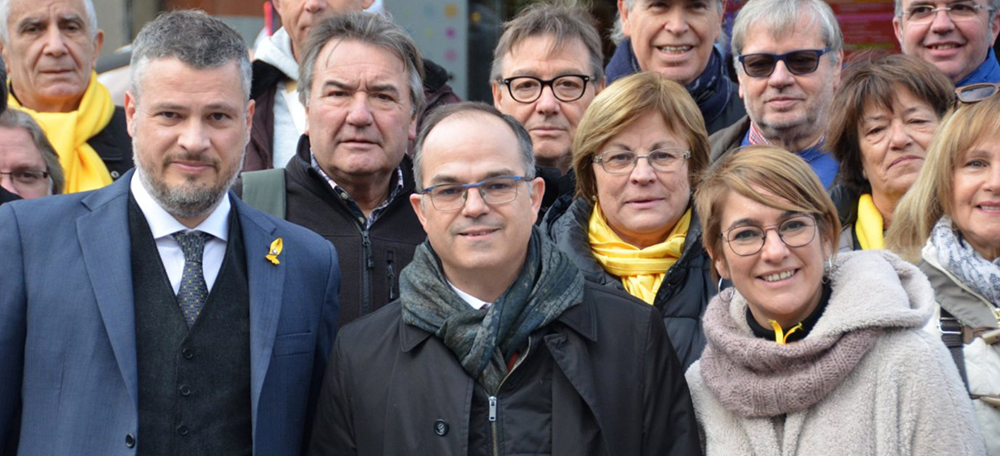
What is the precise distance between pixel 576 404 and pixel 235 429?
105 cm

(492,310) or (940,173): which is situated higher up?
(940,173)

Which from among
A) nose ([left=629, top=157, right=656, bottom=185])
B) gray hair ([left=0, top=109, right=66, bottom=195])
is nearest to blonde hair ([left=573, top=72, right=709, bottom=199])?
nose ([left=629, top=157, right=656, bottom=185])

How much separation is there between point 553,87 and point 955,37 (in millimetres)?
1875

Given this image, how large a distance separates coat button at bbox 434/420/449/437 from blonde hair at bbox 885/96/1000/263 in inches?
64.7

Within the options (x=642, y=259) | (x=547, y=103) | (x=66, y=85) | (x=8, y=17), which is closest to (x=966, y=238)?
(x=642, y=259)

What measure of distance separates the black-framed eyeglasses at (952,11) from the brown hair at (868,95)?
2.98ft

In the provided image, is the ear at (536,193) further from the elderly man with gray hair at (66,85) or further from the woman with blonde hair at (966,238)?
the elderly man with gray hair at (66,85)

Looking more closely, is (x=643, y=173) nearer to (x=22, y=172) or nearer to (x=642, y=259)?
(x=642, y=259)

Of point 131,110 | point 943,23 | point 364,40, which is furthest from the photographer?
point 943,23

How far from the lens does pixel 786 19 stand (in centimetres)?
535

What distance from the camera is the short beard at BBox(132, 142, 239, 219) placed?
391 centimetres

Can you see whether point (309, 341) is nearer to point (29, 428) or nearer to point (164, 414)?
point (164, 414)

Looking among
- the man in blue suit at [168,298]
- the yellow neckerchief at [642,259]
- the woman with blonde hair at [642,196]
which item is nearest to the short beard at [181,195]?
the man in blue suit at [168,298]

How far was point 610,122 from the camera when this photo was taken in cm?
462
